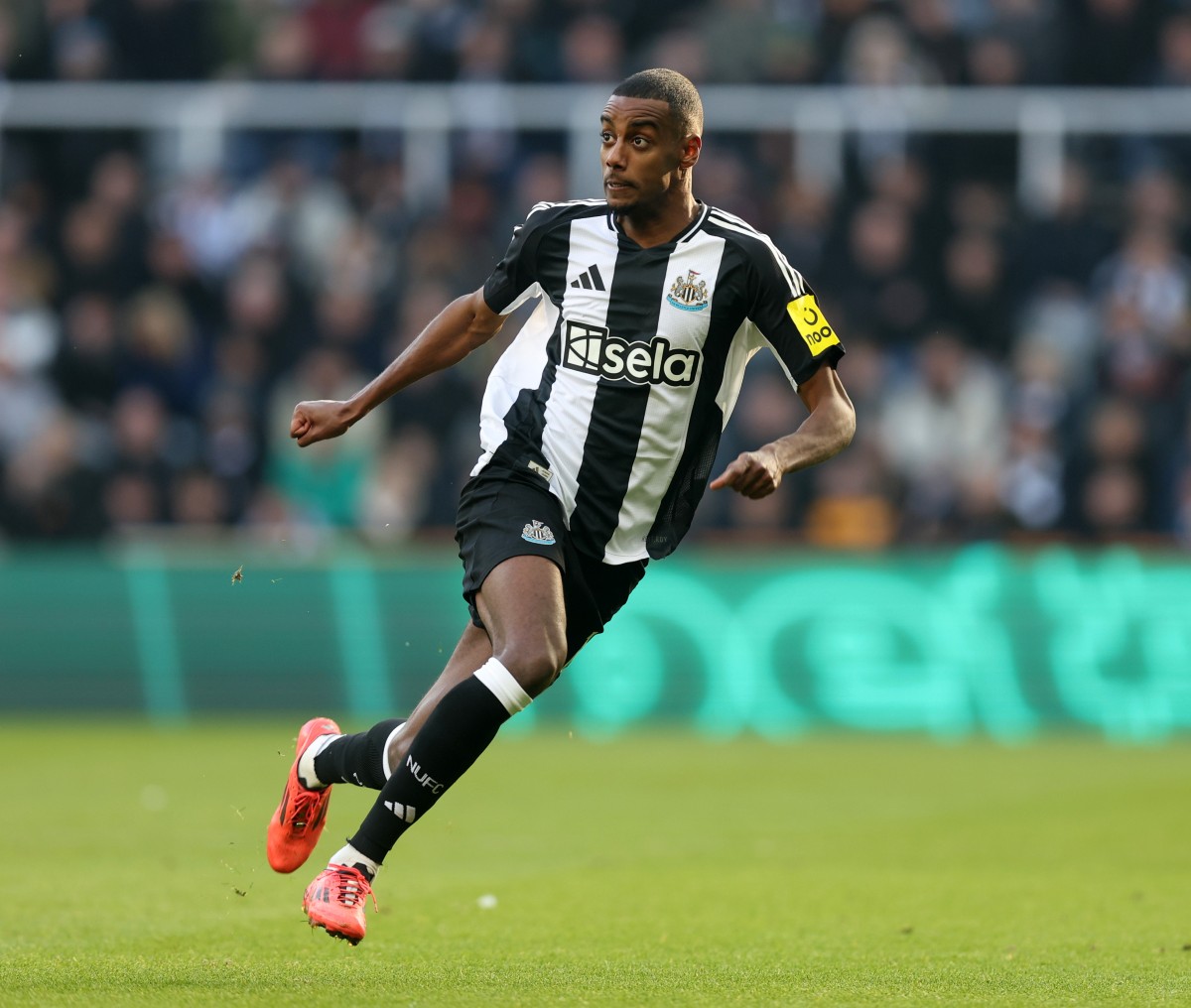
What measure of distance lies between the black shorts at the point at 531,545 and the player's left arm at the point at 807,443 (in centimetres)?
49

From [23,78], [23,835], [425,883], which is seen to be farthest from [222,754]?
[23,78]

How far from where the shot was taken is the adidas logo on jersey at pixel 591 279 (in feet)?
19.4

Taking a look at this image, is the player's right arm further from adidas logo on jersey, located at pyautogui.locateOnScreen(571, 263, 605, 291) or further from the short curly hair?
the short curly hair

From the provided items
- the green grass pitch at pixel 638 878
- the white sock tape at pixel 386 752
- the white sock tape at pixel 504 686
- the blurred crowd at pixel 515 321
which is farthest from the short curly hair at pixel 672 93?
the blurred crowd at pixel 515 321

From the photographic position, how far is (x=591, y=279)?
5.92 m

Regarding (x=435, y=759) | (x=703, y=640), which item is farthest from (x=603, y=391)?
(x=703, y=640)

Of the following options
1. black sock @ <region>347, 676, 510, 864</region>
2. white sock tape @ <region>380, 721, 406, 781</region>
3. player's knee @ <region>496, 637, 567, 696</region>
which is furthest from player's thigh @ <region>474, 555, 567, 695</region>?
white sock tape @ <region>380, 721, 406, 781</region>

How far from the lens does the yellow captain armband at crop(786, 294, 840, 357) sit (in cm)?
573

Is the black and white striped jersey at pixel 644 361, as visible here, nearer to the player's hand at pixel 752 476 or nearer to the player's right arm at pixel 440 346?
the player's right arm at pixel 440 346

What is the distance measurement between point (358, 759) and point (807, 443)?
1.72 m

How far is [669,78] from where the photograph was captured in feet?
18.8

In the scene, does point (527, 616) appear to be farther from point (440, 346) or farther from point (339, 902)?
point (440, 346)

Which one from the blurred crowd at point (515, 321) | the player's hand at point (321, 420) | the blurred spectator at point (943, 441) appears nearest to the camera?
the player's hand at point (321, 420)

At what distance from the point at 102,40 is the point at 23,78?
0.69 m
